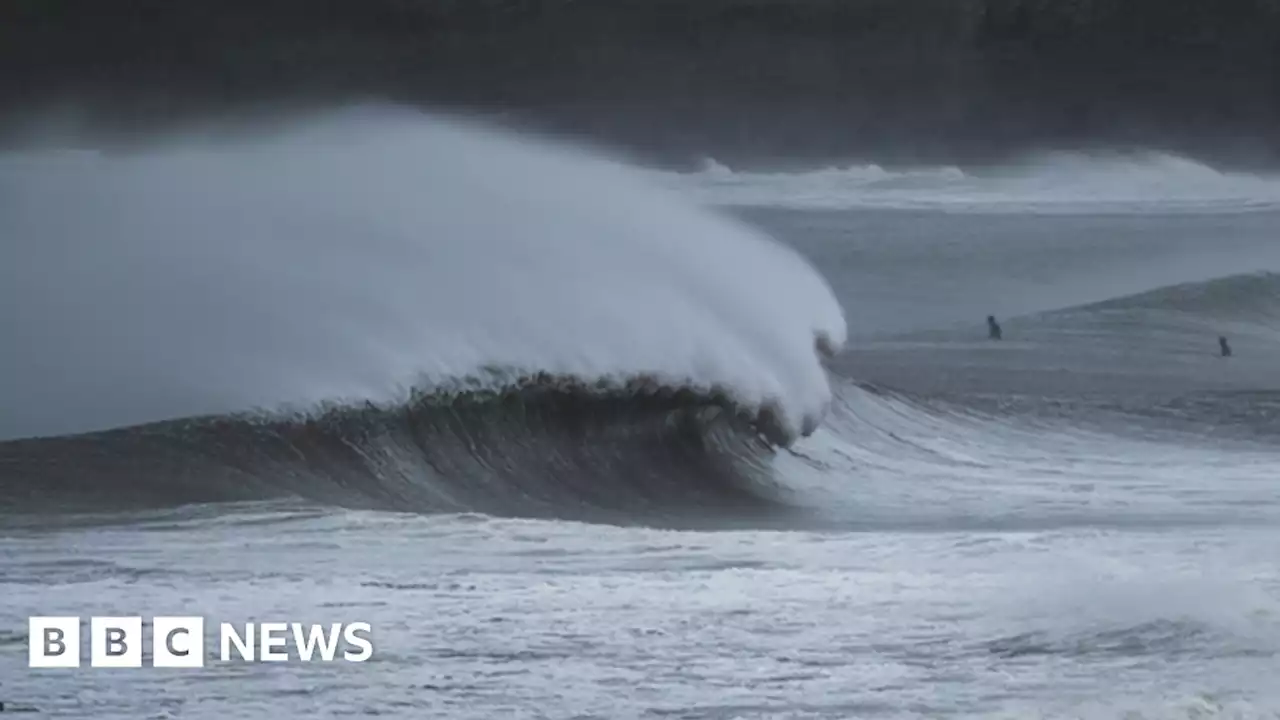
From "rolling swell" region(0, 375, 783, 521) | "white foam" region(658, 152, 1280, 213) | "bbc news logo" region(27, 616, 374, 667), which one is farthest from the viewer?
"white foam" region(658, 152, 1280, 213)

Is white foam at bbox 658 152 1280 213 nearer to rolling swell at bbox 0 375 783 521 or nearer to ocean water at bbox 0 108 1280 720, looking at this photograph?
ocean water at bbox 0 108 1280 720

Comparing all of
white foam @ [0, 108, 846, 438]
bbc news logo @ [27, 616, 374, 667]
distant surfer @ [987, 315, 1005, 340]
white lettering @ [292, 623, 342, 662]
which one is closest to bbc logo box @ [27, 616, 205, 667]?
bbc news logo @ [27, 616, 374, 667]

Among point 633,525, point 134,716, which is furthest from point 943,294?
point 134,716

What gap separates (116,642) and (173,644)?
3.7 inches

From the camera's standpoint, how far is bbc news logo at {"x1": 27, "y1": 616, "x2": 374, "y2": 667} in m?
2.71

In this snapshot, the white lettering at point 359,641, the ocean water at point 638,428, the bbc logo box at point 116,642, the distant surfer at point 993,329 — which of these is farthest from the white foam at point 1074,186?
the bbc logo box at point 116,642

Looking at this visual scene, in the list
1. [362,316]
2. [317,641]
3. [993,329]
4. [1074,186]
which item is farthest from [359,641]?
[1074,186]

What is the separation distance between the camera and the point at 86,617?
A: 2.72 metres

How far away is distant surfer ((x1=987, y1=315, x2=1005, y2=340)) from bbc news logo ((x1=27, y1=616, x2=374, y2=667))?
4.08ft

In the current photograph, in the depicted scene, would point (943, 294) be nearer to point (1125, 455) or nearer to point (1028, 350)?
point (1028, 350)

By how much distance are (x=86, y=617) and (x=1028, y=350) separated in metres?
1.72

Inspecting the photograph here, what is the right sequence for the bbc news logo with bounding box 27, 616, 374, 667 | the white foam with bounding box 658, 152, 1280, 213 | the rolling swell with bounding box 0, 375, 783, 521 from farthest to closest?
the white foam with bounding box 658, 152, 1280, 213, the rolling swell with bounding box 0, 375, 783, 521, the bbc news logo with bounding box 27, 616, 374, 667

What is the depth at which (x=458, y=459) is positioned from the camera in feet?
9.73

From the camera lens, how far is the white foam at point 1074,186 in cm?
303
